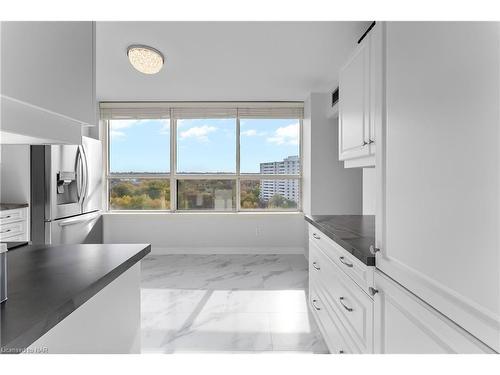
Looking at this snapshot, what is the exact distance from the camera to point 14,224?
3111 mm

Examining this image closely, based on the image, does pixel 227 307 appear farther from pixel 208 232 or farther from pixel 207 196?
pixel 207 196

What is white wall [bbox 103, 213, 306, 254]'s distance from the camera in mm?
4895

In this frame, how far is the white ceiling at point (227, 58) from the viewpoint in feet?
8.64

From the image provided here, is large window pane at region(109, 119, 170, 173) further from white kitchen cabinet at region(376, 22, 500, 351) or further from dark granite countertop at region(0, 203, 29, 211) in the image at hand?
white kitchen cabinet at region(376, 22, 500, 351)

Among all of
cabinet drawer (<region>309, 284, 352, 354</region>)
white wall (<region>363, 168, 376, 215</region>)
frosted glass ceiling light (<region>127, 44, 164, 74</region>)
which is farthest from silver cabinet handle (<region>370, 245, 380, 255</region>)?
frosted glass ceiling light (<region>127, 44, 164, 74</region>)

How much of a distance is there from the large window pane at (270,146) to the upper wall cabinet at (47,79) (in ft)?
13.1

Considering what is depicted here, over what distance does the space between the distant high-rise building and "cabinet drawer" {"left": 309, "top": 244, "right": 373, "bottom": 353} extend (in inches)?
109

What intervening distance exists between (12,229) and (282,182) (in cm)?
353

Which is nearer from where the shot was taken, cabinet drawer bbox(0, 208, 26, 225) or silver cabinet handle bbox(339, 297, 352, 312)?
silver cabinet handle bbox(339, 297, 352, 312)

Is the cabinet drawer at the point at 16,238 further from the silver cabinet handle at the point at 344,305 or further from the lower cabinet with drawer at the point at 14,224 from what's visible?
the silver cabinet handle at the point at 344,305

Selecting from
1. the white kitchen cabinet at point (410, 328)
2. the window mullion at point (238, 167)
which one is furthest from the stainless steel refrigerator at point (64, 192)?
the white kitchen cabinet at point (410, 328)
